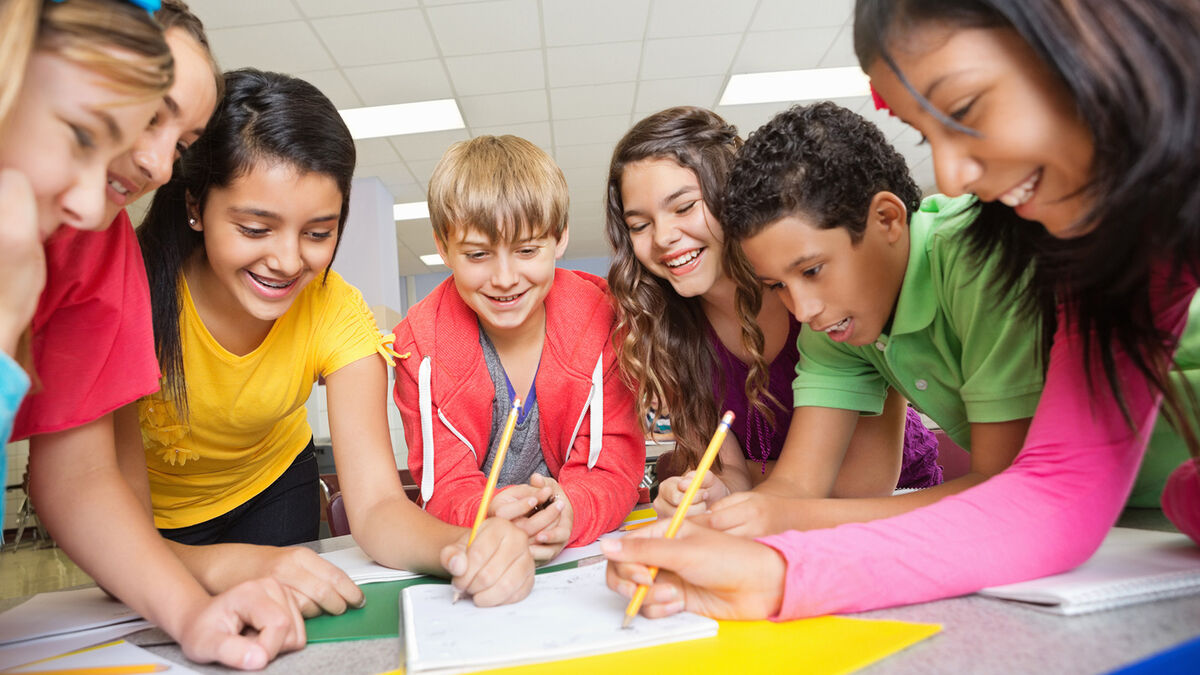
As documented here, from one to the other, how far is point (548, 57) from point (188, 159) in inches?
144

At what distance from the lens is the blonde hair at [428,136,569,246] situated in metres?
1.37

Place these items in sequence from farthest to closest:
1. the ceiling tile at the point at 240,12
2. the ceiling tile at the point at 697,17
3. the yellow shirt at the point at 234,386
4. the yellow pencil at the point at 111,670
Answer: the ceiling tile at the point at 697,17 < the ceiling tile at the point at 240,12 < the yellow shirt at the point at 234,386 < the yellow pencil at the point at 111,670

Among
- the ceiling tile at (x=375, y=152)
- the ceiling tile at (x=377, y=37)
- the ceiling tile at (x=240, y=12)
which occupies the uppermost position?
the ceiling tile at (x=375, y=152)

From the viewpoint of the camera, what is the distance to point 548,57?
4516 mm

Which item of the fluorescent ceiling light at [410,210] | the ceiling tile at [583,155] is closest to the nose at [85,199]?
the ceiling tile at [583,155]

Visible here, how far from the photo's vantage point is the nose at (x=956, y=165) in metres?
0.69

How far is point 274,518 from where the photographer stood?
5.25ft

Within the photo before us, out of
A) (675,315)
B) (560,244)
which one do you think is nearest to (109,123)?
(560,244)

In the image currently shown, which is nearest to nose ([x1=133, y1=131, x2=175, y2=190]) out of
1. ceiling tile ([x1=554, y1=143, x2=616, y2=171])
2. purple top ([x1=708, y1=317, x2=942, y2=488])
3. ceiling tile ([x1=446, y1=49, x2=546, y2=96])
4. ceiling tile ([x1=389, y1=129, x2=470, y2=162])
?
purple top ([x1=708, y1=317, x2=942, y2=488])

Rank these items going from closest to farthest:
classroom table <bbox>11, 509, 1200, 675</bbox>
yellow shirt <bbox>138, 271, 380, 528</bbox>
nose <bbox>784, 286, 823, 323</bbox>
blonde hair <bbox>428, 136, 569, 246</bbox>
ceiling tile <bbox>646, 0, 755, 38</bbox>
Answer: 1. classroom table <bbox>11, 509, 1200, 675</bbox>
2. nose <bbox>784, 286, 823, 323</bbox>
3. yellow shirt <bbox>138, 271, 380, 528</bbox>
4. blonde hair <bbox>428, 136, 569, 246</bbox>
5. ceiling tile <bbox>646, 0, 755, 38</bbox>

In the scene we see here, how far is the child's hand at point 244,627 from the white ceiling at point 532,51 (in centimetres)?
364

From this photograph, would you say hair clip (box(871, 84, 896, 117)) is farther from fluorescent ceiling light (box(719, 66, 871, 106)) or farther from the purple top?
fluorescent ceiling light (box(719, 66, 871, 106))

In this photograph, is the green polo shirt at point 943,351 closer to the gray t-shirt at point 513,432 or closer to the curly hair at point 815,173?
the curly hair at point 815,173

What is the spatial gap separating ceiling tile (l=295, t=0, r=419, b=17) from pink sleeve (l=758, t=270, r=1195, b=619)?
3.73 m
